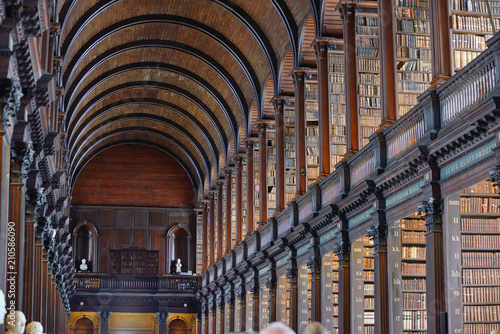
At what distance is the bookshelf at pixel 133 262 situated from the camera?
35469 mm

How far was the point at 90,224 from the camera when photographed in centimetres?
3566

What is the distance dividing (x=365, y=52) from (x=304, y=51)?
2.92 m

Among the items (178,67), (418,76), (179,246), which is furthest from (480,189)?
(179,246)

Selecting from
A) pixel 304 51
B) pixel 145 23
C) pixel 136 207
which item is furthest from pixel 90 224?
pixel 304 51

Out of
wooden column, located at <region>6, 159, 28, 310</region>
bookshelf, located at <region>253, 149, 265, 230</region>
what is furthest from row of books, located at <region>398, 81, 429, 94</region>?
Result: bookshelf, located at <region>253, 149, 265, 230</region>

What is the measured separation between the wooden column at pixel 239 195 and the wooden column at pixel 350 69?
1169 centimetres

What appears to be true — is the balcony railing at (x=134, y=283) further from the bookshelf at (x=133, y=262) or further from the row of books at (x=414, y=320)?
the row of books at (x=414, y=320)

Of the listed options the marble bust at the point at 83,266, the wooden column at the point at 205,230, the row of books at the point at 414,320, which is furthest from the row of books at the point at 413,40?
the marble bust at the point at 83,266

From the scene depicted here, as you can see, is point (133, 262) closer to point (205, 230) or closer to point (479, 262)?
point (205, 230)

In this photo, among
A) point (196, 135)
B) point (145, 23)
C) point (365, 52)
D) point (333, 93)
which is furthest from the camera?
point (196, 135)

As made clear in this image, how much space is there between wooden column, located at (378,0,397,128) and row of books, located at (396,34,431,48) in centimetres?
104

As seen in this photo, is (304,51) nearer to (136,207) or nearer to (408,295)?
(408,295)

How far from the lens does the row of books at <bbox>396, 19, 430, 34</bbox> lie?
45.9 ft

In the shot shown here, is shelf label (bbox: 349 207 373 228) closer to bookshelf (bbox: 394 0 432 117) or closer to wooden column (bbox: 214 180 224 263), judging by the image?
bookshelf (bbox: 394 0 432 117)
